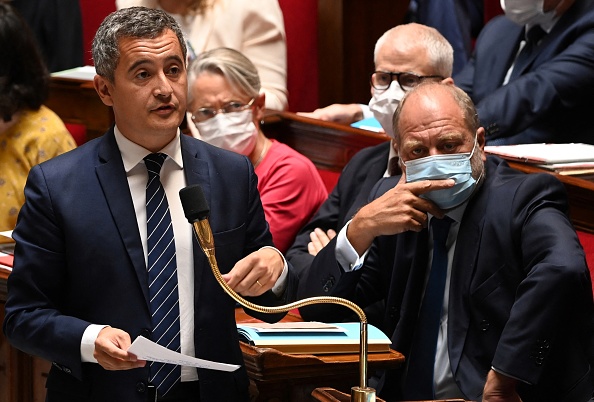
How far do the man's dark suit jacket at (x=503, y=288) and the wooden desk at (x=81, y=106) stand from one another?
174cm

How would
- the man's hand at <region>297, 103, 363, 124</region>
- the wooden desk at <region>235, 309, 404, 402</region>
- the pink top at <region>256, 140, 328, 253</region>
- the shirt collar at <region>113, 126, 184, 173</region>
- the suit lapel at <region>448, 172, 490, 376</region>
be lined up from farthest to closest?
the man's hand at <region>297, 103, 363, 124</region> < the pink top at <region>256, 140, 328, 253</region> < the suit lapel at <region>448, 172, 490, 376</region> < the wooden desk at <region>235, 309, 404, 402</region> < the shirt collar at <region>113, 126, 184, 173</region>

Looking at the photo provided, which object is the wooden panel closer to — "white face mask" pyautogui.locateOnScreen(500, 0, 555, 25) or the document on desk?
"white face mask" pyautogui.locateOnScreen(500, 0, 555, 25)

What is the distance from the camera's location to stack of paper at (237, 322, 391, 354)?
240 centimetres

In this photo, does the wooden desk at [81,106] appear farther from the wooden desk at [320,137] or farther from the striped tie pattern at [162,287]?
the striped tie pattern at [162,287]

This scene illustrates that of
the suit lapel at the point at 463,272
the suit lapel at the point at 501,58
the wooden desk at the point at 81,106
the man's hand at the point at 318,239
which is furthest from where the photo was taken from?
the wooden desk at the point at 81,106

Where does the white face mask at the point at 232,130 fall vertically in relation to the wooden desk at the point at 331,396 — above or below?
below

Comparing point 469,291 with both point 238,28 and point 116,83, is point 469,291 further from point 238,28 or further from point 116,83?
point 238,28

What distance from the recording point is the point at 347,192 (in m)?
3.30

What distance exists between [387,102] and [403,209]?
2.47ft

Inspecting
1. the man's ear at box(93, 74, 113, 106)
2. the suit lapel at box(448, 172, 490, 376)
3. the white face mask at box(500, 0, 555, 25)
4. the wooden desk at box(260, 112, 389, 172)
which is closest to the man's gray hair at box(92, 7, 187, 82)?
the man's ear at box(93, 74, 113, 106)

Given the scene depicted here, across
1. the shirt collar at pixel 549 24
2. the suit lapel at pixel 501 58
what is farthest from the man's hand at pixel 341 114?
the shirt collar at pixel 549 24

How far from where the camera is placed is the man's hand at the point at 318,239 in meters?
3.22

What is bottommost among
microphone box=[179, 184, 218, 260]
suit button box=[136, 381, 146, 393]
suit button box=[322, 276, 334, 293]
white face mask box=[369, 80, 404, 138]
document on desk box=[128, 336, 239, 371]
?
suit button box=[322, 276, 334, 293]

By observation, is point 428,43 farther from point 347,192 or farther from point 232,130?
point 232,130
